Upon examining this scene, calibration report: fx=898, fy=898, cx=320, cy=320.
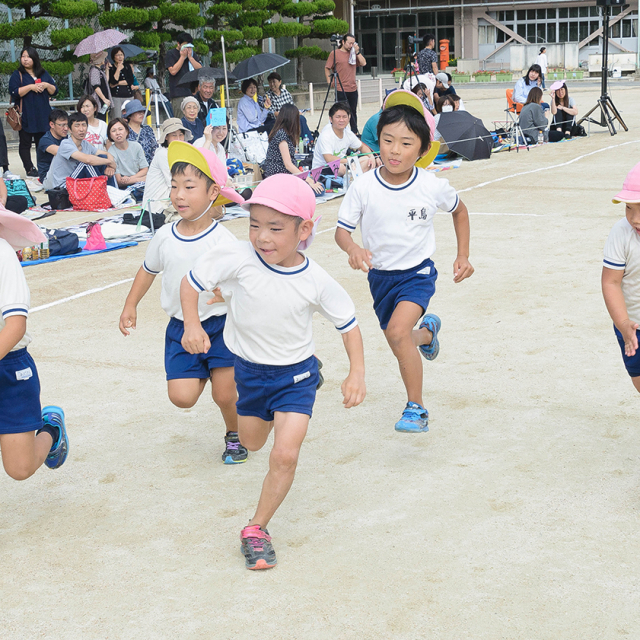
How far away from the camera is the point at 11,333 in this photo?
3227 millimetres

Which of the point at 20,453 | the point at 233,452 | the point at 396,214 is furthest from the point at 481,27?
the point at 20,453

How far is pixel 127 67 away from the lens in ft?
54.0

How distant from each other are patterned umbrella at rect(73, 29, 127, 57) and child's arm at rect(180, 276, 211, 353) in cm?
1322

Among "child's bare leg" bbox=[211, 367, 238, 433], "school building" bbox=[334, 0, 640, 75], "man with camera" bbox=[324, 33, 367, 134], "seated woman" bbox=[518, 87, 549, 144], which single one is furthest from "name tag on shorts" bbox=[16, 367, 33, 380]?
"school building" bbox=[334, 0, 640, 75]

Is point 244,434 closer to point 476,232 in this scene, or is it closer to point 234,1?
point 476,232

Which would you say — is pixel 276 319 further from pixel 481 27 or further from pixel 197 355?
pixel 481 27

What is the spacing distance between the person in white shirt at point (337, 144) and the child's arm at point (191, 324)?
828cm

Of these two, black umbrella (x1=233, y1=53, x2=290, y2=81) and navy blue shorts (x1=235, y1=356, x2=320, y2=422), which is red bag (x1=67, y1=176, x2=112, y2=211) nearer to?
black umbrella (x1=233, y1=53, x2=290, y2=81)

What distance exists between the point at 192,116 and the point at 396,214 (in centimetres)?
788

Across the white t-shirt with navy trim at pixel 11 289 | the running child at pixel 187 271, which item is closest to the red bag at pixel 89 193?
the running child at pixel 187 271

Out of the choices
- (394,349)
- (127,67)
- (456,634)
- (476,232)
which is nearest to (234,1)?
(127,67)

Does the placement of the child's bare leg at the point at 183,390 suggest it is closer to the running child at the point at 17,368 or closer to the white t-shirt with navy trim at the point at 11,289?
the running child at the point at 17,368

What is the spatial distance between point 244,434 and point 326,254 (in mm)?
5128

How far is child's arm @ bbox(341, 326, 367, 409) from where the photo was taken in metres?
3.21
